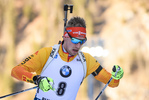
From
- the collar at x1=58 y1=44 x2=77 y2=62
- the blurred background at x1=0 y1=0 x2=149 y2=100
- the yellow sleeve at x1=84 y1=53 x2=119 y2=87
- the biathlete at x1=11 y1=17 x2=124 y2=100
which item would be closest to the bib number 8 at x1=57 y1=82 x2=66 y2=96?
the biathlete at x1=11 y1=17 x2=124 y2=100

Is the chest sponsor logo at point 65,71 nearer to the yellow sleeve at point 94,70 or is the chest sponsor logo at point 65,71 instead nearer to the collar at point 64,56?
the collar at point 64,56

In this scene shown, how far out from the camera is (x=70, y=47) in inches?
147

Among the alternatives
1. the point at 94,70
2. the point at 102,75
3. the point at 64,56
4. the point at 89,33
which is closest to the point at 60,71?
the point at 64,56

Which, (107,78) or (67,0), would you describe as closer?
(107,78)

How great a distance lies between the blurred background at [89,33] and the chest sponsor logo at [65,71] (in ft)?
39.8

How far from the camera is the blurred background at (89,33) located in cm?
1634

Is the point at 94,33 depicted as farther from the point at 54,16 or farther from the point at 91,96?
the point at 91,96

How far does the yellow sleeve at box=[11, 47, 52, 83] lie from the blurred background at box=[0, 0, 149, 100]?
40.3ft

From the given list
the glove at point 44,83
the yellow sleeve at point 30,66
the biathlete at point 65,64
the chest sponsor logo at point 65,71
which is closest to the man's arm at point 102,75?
the biathlete at point 65,64

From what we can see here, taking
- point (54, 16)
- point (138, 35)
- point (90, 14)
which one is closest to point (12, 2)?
A: point (54, 16)

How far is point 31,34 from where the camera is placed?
1731cm

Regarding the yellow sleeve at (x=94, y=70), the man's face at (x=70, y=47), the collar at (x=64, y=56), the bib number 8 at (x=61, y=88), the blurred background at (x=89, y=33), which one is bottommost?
the blurred background at (x=89, y=33)

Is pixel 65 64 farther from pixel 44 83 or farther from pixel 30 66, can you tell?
pixel 44 83

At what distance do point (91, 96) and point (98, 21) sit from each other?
596 cm
